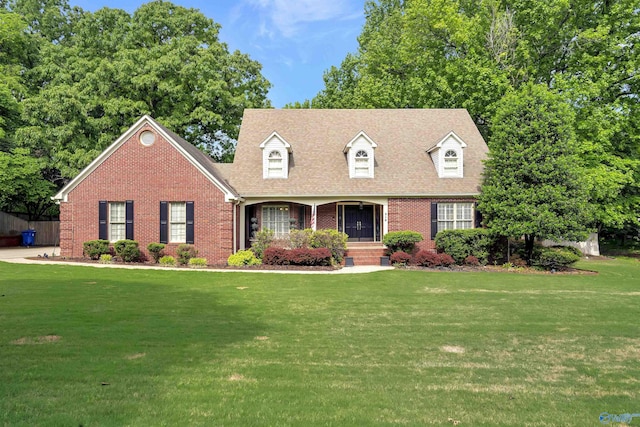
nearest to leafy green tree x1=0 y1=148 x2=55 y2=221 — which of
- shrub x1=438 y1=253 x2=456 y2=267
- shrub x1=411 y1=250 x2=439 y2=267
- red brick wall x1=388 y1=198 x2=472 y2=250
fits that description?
red brick wall x1=388 y1=198 x2=472 y2=250

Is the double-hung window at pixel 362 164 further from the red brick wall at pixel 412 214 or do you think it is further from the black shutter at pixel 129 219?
the black shutter at pixel 129 219

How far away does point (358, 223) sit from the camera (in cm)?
1981

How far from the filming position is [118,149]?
17.3 metres

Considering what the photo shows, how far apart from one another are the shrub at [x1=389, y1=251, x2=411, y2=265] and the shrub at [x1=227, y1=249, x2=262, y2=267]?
5563 mm

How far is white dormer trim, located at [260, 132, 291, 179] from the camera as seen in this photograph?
18.7 metres

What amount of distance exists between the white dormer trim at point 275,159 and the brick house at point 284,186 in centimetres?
5

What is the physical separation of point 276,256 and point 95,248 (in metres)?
7.66

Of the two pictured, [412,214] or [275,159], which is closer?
[412,214]

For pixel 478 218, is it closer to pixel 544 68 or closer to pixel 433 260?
pixel 433 260

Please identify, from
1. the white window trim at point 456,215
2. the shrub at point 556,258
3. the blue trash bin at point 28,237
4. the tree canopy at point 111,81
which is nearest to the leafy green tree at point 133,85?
the tree canopy at point 111,81

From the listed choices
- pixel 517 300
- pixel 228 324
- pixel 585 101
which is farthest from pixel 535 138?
pixel 228 324

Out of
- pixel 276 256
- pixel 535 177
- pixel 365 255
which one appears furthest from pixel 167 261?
pixel 535 177

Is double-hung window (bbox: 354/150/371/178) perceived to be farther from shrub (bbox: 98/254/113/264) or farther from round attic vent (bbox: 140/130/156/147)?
shrub (bbox: 98/254/113/264)

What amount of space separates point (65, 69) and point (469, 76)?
2641cm
